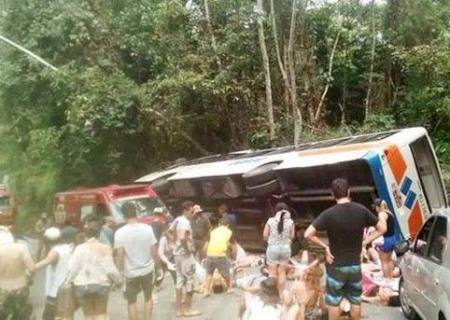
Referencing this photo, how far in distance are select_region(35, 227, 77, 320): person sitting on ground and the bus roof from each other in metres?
5.40

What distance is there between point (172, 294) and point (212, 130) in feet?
35.3

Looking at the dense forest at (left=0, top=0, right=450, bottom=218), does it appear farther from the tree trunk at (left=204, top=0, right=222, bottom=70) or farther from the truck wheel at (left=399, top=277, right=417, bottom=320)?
the truck wheel at (left=399, top=277, right=417, bottom=320)

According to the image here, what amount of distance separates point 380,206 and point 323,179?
2.35 m

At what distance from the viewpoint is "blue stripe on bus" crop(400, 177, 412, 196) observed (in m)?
10.9

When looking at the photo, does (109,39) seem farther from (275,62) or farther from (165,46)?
(275,62)

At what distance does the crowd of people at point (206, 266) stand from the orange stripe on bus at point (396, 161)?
761 mm

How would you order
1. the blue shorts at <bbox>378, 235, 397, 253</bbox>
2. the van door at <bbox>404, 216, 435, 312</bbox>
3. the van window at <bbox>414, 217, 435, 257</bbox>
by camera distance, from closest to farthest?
the van door at <bbox>404, 216, 435, 312</bbox> → the van window at <bbox>414, 217, 435, 257</bbox> → the blue shorts at <bbox>378, 235, 397, 253</bbox>

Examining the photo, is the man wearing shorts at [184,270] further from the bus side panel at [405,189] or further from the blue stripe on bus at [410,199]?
the blue stripe on bus at [410,199]

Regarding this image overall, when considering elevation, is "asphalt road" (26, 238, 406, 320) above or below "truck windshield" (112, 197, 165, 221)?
below

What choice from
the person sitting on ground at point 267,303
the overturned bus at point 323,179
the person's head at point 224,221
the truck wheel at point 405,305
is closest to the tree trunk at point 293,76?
the overturned bus at point 323,179

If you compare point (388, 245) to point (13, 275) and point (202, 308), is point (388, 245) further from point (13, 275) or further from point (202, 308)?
point (13, 275)

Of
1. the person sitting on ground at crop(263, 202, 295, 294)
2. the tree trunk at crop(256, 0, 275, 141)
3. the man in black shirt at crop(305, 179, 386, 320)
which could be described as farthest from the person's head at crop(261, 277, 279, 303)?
the tree trunk at crop(256, 0, 275, 141)

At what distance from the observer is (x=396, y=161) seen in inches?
425

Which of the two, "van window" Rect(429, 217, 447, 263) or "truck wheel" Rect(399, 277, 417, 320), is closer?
"van window" Rect(429, 217, 447, 263)
